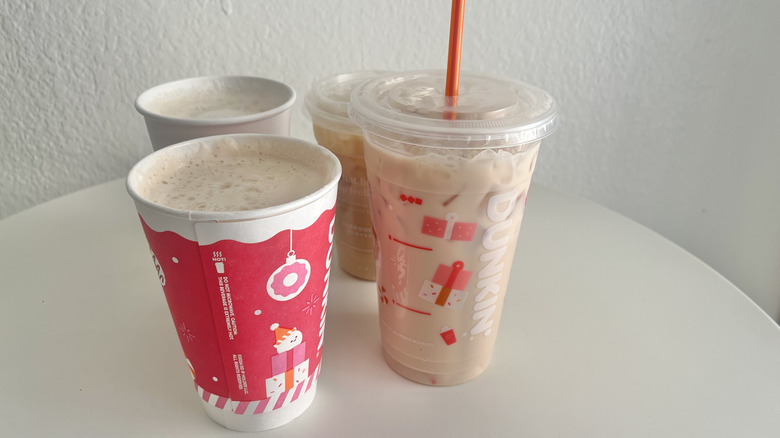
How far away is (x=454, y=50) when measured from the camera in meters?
0.51

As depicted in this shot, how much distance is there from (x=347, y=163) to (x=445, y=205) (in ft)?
0.67

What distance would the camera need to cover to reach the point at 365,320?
2.21ft

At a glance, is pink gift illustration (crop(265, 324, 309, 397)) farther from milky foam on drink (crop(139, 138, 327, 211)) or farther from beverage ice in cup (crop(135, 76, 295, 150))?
beverage ice in cup (crop(135, 76, 295, 150))

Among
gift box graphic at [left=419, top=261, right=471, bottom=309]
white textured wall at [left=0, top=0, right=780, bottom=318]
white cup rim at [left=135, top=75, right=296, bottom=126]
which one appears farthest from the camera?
white textured wall at [left=0, top=0, right=780, bottom=318]

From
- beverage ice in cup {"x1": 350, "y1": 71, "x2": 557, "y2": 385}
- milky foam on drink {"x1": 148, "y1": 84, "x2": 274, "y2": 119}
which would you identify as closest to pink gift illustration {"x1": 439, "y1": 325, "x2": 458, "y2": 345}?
beverage ice in cup {"x1": 350, "y1": 71, "x2": 557, "y2": 385}

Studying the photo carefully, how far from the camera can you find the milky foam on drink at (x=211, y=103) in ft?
2.48

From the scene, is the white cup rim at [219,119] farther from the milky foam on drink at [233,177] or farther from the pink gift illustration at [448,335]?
the pink gift illustration at [448,335]

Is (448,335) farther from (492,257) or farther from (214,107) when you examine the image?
(214,107)

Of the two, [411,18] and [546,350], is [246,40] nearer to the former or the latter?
[411,18]

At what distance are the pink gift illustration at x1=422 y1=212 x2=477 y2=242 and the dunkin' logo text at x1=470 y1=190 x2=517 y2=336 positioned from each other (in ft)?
0.05

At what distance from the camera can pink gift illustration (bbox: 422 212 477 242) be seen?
0.50m

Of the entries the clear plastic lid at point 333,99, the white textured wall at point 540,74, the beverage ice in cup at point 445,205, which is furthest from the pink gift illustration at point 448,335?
the white textured wall at point 540,74

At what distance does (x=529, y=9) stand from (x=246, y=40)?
0.52m

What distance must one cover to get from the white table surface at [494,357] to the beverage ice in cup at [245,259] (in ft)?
0.17
